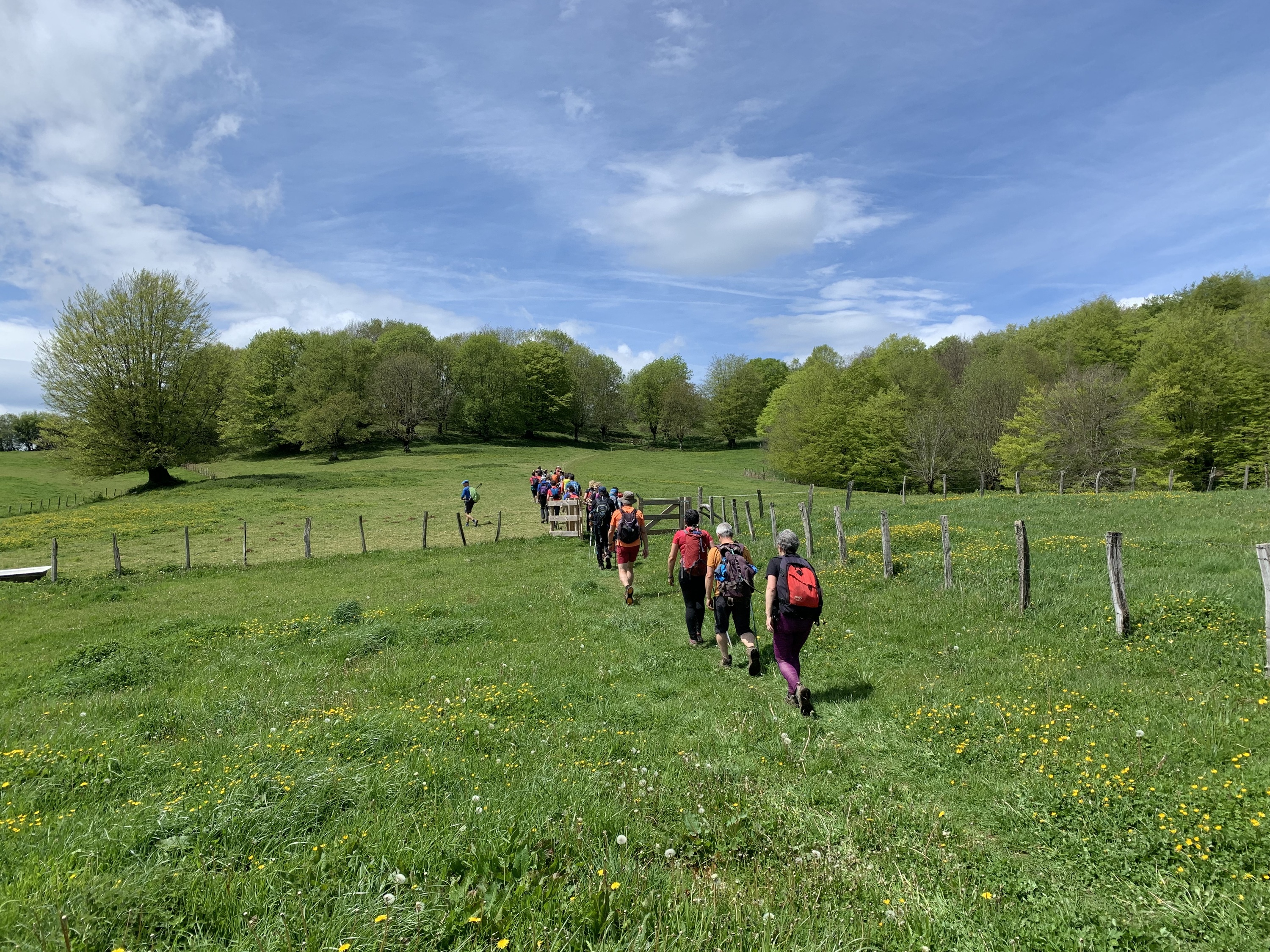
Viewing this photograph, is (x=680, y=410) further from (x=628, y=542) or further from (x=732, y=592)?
(x=732, y=592)

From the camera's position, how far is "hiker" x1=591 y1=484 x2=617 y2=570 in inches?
722

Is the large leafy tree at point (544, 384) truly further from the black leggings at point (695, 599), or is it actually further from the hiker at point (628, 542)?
the black leggings at point (695, 599)

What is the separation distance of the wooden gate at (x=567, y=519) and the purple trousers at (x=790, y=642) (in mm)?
18397

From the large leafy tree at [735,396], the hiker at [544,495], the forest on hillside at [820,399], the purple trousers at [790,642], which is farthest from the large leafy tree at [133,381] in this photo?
the large leafy tree at [735,396]

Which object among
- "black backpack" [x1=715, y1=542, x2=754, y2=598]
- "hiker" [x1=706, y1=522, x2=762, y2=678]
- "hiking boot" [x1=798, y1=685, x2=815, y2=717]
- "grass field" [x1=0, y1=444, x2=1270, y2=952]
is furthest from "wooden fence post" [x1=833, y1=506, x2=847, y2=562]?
"hiking boot" [x1=798, y1=685, x2=815, y2=717]

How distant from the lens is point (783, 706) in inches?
287

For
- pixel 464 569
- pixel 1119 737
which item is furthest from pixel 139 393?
pixel 1119 737

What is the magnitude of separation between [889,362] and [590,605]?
68156mm

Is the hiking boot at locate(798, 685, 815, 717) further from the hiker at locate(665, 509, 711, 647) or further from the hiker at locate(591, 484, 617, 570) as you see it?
the hiker at locate(591, 484, 617, 570)

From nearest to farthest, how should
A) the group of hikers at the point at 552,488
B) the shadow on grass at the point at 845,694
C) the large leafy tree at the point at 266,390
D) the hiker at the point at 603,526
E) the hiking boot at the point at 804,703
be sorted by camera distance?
the hiking boot at the point at 804,703, the shadow on grass at the point at 845,694, the hiker at the point at 603,526, the group of hikers at the point at 552,488, the large leafy tree at the point at 266,390

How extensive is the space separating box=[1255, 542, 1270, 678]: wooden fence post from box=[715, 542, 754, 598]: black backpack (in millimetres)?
5670

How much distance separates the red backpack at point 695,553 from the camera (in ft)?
33.1

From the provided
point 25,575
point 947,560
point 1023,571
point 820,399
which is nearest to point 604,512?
point 947,560

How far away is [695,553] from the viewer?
10.1 metres
